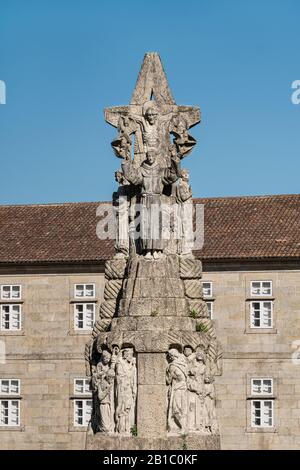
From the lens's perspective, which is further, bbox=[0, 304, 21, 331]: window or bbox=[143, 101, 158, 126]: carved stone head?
bbox=[0, 304, 21, 331]: window

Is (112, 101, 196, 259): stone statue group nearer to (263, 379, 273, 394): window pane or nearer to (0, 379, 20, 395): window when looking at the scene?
(263, 379, 273, 394): window pane

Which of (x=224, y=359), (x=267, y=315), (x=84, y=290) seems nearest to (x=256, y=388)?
(x=224, y=359)

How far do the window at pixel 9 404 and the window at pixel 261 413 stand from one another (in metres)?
7.56

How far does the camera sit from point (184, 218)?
25188mm

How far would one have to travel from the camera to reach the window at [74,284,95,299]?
50.8 meters

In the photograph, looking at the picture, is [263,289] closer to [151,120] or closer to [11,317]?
[11,317]

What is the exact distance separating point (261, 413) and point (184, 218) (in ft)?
80.6

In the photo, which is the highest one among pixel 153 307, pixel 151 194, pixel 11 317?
pixel 151 194

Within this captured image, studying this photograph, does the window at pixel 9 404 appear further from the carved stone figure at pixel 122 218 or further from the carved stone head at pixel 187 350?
the carved stone head at pixel 187 350

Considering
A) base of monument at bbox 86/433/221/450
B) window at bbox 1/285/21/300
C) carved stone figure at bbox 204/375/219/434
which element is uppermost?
window at bbox 1/285/21/300

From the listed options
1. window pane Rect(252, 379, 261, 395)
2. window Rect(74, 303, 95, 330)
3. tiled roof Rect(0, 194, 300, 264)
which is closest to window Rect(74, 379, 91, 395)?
window Rect(74, 303, 95, 330)

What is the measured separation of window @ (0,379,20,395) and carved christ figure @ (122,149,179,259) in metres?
26.6

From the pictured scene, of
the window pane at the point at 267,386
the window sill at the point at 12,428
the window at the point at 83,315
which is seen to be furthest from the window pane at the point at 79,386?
the window pane at the point at 267,386
